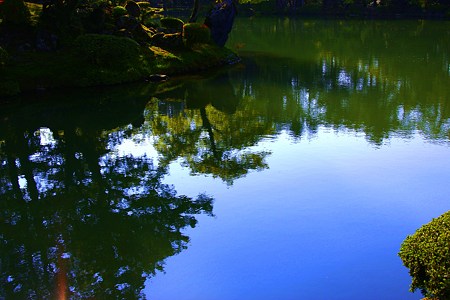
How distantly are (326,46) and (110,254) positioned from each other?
35.4 meters

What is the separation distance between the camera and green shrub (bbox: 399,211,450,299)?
6117 millimetres

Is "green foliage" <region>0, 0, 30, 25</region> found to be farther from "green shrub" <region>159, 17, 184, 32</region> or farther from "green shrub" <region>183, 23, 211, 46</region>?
"green shrub" <region>159, 17, 184, 32</region>

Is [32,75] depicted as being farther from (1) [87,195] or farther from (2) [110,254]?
(2) [110,254]

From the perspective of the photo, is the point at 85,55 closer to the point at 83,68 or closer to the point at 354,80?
the point at 83,68

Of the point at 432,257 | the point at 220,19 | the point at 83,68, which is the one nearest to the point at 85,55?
the point at 83,68

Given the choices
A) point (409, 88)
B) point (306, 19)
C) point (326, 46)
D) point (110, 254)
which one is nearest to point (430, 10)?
point (306, 19)

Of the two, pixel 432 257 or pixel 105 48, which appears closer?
pixel 432 257

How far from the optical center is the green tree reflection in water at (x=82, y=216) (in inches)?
342

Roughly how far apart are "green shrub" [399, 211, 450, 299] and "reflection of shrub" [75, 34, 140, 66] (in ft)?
68.8

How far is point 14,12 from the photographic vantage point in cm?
2466

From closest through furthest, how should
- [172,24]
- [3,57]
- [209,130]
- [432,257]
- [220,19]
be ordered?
[432,257], [209,130], [3,57], [220,19], [172,24]

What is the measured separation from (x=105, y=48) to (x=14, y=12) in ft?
16.9

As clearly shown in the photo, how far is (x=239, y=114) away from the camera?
20828 millimetres

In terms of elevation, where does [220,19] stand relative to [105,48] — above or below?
above
